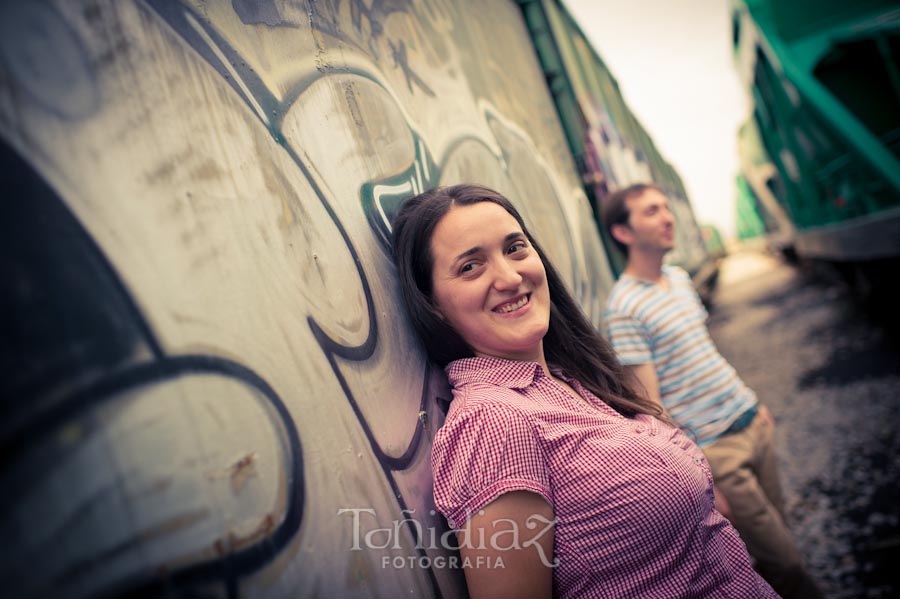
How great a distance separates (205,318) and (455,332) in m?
0.63

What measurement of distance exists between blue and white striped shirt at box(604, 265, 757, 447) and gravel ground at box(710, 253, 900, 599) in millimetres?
1047

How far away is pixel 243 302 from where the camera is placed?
0.87 m

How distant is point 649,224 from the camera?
7.64 feet

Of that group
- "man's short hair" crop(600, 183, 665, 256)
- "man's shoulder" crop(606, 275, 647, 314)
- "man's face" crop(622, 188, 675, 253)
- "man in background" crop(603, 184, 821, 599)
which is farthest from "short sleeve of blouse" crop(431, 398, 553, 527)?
"man's short hair" crop(600, 183, 665, 256)

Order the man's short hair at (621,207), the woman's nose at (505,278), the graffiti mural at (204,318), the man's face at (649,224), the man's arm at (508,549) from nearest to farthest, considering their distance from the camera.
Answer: the graffiti mural at (204,318) < the man's arm at (508,549) < the woman's nose at (505,278) < the man's face at (649,224) < the man's short hair at (621,207)

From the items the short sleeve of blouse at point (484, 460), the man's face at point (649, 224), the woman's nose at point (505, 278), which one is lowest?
the short sleeve of blouse at point (484, 460)

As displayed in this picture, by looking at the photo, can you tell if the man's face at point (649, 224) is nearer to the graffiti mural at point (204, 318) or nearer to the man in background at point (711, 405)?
the man in background at point (711, 405)

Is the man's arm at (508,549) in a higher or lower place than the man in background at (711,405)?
higher

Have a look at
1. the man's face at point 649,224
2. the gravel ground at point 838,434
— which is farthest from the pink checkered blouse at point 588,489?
the gravel ground at point 838,434

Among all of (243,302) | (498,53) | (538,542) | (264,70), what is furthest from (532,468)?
(498,53)

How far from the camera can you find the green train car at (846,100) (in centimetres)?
400

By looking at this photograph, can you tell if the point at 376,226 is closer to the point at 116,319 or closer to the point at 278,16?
the point at 278,16

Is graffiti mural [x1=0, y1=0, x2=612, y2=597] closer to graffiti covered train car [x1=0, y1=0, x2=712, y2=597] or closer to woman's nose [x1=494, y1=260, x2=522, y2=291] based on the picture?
graffiti covered train car [x1=0, y1=0, x2=712, y2=597]

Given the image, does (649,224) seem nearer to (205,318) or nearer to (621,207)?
(621,207)
